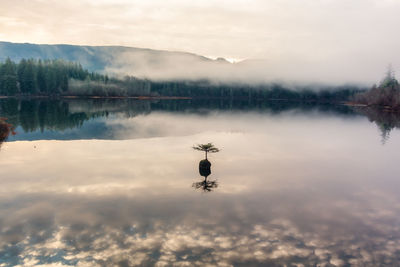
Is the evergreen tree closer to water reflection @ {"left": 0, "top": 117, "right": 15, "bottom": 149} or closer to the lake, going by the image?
water reflection @ {"left": 0, "top": 117, "right": 15, "bottom": 149}

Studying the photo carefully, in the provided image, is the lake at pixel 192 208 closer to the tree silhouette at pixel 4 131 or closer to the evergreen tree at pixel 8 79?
the tree silhouette at pixel 4 131

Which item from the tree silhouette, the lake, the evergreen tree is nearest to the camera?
the lake

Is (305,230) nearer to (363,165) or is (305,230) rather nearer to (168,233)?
(168,233)

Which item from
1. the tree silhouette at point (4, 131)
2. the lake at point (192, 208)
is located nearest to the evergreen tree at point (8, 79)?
the tree silhouette at point (4, 131)

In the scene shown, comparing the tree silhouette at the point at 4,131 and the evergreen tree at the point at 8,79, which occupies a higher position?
the evergreen tree at the point at 8,79

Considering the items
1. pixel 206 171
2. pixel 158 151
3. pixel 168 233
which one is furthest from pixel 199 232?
pixel 158 151

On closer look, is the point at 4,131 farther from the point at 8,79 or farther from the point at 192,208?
the point at 8,79

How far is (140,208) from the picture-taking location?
22672 millimetres

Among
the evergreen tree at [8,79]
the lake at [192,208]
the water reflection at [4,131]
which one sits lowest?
the lake at [192,208]

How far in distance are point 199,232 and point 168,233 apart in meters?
1.97

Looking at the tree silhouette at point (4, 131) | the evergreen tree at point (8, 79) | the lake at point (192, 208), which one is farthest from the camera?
the evergreen tree at point (8, 79)

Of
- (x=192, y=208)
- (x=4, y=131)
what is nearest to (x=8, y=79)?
(x=4, y=131)

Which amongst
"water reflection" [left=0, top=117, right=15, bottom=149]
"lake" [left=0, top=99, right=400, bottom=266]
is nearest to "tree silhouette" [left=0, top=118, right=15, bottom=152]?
"water reflection" [left=0, top=117, right=15, bottom=149]

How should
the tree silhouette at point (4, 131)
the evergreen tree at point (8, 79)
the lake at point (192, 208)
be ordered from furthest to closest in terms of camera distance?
the evergreen tree at point (8, 79) < the tree silhouette at point (4, 131) < the lake at point (192, 208)
